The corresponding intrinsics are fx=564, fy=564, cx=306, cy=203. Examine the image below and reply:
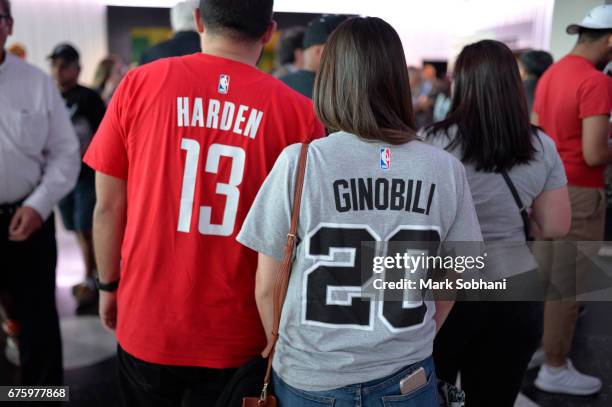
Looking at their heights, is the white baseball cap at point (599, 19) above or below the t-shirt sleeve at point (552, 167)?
above

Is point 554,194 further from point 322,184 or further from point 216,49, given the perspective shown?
point 216,49

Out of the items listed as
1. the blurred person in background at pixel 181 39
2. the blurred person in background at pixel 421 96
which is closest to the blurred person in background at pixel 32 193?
the blurred person in background at pixel 181 39

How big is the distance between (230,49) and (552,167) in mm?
1027

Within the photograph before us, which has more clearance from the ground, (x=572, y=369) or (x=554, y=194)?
(x=554, y=194)

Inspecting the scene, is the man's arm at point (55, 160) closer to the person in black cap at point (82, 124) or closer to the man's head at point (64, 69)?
the person in black cap at point (82, 124)

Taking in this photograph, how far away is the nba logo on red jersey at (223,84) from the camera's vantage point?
4.42 feet

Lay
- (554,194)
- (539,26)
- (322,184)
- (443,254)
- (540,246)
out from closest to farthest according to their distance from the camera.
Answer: (322,184) → (443,254) → (554,194) → (540,246) → (539,26)

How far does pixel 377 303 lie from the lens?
1.18m

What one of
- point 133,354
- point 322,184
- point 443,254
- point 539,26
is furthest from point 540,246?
point 539,26

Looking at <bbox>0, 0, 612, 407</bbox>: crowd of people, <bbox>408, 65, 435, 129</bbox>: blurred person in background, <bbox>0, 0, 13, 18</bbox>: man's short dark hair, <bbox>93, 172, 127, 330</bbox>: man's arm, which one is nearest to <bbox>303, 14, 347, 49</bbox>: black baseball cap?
<bbox>0, 0, 612, 407</bbox>: crowd of people

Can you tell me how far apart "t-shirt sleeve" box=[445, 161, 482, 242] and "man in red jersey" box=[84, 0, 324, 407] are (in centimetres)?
37

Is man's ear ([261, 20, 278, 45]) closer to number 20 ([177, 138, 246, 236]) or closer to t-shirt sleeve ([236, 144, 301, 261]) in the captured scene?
number 20 ([177, 138, 246, 236])

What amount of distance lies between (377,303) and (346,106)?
41 cm

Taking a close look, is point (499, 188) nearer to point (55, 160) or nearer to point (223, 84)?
point (223, 84)
